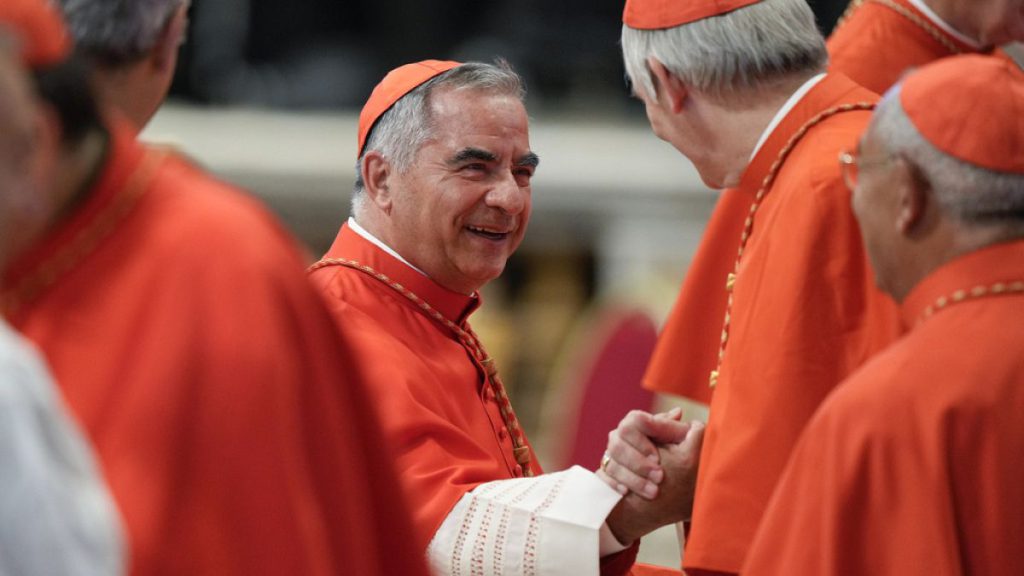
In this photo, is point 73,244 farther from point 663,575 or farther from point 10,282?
point 663,575

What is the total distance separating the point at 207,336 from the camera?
2.15 meters

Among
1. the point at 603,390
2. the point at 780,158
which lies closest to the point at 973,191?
the point at 780,158

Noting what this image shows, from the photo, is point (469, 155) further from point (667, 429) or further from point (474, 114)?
point (667, 429)

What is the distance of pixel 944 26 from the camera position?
412 cm

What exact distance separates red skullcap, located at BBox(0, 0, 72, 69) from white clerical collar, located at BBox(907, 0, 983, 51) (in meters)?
2.48

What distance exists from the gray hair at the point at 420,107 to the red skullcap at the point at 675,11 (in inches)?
22.0

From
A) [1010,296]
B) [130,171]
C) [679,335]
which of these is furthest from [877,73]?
[130,171]

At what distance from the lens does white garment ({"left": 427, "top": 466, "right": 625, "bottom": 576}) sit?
3.60m

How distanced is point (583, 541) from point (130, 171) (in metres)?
1.60

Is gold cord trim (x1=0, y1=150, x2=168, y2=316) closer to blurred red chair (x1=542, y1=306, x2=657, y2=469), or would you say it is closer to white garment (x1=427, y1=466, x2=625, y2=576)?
white garment (x1=427, y1=466, x2=625, y2=576)

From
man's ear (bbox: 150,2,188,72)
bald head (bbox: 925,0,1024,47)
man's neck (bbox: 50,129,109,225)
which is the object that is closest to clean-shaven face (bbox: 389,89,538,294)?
bald head (bbox: 925,0,1024,47)

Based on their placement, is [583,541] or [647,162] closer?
[583,541]

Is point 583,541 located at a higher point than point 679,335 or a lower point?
lower

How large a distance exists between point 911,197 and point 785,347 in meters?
0.52
